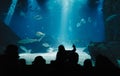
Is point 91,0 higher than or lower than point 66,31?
higher

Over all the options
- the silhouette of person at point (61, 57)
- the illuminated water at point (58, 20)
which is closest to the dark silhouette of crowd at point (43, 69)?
the silhouette of person at point (61, 57)

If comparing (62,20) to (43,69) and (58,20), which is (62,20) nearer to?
(58,20)

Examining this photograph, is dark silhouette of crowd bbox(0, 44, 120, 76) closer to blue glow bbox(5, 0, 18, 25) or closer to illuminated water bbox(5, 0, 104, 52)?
illuminated water bbox(5, 0, 104, 52)

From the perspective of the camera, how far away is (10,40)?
555 inches

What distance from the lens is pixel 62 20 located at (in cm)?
1456

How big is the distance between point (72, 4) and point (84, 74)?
11234 millimetres

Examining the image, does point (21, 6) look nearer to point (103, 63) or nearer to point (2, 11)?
point (2, 11)

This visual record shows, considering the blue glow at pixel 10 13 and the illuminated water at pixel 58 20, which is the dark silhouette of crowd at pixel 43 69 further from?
the blue glow at pixel 10 13

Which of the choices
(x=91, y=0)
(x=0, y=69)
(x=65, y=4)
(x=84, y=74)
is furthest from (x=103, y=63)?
(x=65, y=4)

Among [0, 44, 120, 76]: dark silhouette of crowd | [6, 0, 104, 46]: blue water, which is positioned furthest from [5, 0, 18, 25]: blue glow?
[0, 44, 120, 76]: dark silhouette of crowd

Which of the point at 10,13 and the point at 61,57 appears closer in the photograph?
the point at 61,57

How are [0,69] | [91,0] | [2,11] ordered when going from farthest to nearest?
[2,11] → [91,0] → [0,69]

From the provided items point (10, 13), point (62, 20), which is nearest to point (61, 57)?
point (10, 13)

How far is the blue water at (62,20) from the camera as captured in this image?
13.1 meters
